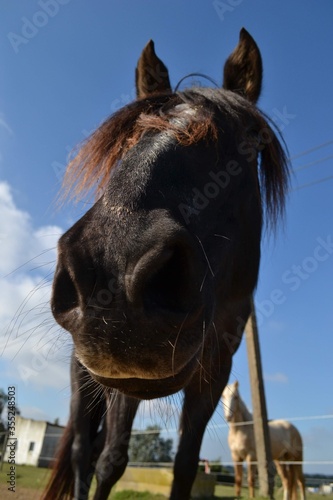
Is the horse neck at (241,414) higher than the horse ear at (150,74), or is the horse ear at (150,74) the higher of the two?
the horse ear at (150,74)

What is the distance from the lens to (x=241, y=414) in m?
10.7

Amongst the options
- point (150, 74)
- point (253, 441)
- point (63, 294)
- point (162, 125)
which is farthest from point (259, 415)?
point (63, 294)

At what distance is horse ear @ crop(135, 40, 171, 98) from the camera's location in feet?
10.1

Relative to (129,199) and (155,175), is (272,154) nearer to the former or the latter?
(155,175)

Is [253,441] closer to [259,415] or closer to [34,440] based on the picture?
[259,415]

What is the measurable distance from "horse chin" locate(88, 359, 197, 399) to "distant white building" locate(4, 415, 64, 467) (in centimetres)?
1461

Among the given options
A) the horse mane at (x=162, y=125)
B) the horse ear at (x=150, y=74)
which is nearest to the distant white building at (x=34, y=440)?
the horse ear at (x=150, y=74)

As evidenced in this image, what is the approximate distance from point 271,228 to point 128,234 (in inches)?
84.7

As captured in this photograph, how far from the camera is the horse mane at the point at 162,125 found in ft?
6.42

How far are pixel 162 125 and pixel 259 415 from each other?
6.64m

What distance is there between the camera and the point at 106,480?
2869mm

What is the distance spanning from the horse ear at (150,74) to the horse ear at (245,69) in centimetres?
45

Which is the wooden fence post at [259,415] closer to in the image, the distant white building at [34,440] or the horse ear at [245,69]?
the horse ear at [245,69]

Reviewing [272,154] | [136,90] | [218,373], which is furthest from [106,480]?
[136,90]
